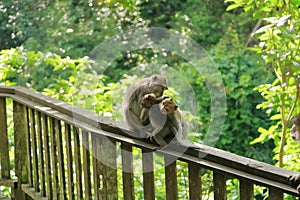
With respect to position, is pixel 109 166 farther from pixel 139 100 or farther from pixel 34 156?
pixel 34 156

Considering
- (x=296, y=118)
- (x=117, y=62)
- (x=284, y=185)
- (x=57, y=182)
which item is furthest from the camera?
(x=117, y=62)

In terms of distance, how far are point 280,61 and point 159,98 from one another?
1.79 metres

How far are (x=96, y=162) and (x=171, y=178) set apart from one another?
52 cm

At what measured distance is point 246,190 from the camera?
1732mm

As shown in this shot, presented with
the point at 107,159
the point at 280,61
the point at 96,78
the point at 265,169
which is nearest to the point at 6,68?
the point at 96,78

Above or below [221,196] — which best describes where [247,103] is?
below

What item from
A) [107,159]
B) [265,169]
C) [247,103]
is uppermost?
[265,169]

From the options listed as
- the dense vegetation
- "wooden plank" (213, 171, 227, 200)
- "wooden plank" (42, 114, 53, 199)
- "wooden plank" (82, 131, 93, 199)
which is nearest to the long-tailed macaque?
"wooden plank" (82, 131, 93, 199)

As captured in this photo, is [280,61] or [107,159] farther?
[280,61]

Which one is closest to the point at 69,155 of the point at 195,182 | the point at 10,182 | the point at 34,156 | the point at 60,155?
the point at 60,155

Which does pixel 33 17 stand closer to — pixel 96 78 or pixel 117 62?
pixel 117 62

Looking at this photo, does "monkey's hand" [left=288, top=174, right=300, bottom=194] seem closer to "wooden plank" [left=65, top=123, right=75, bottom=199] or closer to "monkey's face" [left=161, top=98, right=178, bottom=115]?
"monkey's face" [left=161, top=98, right=178, bottom=115]

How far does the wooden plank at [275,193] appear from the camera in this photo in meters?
1.62

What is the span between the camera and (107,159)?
2398 mm
